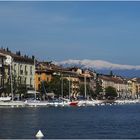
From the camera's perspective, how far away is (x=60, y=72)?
556 ft

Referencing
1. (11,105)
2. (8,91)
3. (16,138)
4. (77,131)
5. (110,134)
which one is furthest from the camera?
(8,91)

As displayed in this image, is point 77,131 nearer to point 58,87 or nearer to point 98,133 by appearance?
point 98,133

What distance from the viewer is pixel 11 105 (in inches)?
4060

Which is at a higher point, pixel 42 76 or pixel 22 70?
pixel 22 70

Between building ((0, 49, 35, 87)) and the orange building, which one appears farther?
the orange building

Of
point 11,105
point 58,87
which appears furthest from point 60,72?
point 11,105

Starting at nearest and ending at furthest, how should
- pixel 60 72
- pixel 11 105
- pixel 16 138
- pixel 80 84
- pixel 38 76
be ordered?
pixel 16 138
pixel 11 105
pixel 38 76
pixel 60 72
pixel 80 84

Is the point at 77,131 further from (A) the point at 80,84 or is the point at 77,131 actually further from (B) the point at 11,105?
(A) the point at 80,84

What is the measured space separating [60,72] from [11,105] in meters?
66.8

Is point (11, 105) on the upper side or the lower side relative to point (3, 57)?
lower

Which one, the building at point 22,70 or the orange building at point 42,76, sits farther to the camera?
the orange building at point 42,76

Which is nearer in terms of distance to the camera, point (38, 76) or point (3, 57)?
point (3, 57)

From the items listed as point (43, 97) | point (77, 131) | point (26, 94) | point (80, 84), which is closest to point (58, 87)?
point (43, 97)

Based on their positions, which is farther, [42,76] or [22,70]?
[42,76]
